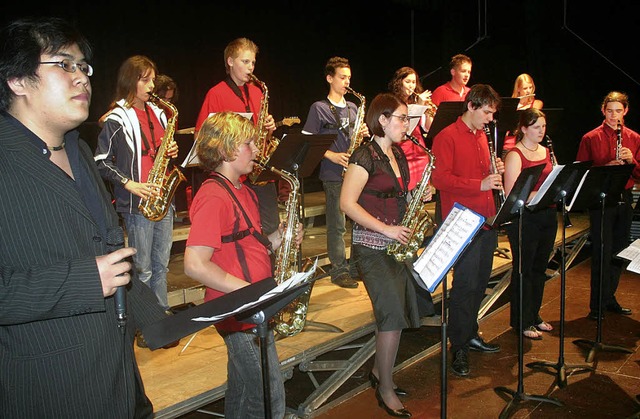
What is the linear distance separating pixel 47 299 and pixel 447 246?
174 centimetres

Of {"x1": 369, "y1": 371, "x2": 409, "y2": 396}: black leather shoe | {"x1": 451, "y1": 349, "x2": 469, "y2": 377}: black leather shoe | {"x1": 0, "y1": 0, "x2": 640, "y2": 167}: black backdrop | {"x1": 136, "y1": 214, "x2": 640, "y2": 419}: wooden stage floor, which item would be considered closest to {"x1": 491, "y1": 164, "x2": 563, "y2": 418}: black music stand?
Result: {"x1": 136, "y1": 214, "x2": 640, "y2": 419}: wooden stage floor

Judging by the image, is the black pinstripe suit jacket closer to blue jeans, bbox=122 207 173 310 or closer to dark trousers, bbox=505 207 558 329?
blue jeans, bbox=122 207 173 310

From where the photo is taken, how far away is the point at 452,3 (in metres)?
11.0

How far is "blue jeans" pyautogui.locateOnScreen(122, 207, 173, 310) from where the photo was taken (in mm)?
4438

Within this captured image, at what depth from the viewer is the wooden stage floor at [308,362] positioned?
3789 millimetres

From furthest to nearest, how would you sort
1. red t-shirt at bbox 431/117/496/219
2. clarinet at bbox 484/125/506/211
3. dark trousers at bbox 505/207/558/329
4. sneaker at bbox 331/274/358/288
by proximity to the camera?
1. sneaker at bbox 331/274/358/288
2. dark trousers at bbox 505/207/558/329
3. clarinet at bbox 484/125/506/211
4. red t-shirt at bbox 431/117/496/219

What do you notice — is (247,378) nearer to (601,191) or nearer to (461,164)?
(461,164)

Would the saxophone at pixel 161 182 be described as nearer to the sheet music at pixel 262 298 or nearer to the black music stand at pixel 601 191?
the sheet music at pixel 262 298

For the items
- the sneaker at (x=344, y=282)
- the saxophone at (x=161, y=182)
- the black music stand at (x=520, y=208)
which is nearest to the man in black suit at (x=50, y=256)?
the saxophone at (x=161, y=182)

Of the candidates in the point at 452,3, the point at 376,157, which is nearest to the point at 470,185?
the point at 376,157

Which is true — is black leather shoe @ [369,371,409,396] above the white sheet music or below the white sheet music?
below

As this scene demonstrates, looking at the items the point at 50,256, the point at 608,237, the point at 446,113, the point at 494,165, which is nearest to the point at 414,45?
the point at 446,113

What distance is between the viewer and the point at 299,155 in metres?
4.62

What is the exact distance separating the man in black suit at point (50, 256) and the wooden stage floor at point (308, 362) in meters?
1.76
